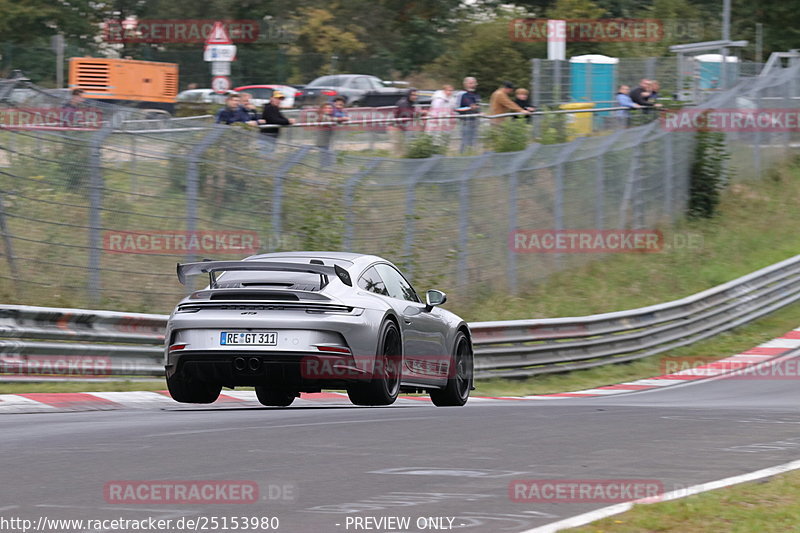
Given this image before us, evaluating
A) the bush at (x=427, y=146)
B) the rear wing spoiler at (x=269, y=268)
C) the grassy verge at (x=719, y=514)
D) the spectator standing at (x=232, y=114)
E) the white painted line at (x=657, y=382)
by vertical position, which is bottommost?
the white painted line at (x=657, y=382)

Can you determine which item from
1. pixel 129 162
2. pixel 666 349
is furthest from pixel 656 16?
pixel 129 162

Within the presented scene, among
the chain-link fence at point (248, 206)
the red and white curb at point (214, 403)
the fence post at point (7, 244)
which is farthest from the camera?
the chain-link fence at point (248, 206)

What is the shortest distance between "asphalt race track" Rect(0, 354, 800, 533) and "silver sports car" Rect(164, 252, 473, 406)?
312 mm

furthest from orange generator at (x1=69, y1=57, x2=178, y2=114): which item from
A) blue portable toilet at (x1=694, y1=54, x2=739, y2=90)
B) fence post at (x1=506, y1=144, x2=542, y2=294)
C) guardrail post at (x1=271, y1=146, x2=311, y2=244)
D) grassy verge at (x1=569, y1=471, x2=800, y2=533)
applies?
grassy verge at (x1=569, y1=471, x2=800, y2=533)

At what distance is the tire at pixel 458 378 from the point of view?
13.1 metres

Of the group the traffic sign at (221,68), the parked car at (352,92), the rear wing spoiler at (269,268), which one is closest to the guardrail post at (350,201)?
the traffic sign at (221,68)

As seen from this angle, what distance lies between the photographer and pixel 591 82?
1432 inches

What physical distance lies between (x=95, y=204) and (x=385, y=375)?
5331 mm

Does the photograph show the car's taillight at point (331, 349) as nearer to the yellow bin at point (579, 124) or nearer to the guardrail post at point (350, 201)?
the guardrail post at point (350, 201)

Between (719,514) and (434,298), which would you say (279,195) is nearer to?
(434,298)

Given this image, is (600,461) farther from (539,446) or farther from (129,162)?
(129,162)

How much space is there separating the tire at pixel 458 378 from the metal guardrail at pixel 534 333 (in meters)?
3.47

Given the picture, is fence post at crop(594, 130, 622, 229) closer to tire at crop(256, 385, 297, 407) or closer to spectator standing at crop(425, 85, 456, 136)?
spectator standing at crop(425, 85, 456, 136)

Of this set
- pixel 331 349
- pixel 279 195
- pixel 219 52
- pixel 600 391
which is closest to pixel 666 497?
pixel 331 349
